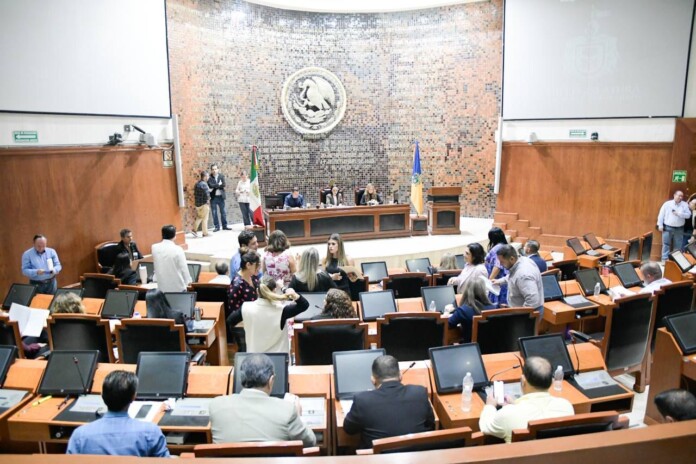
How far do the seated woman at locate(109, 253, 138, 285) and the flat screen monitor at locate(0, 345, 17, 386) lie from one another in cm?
343

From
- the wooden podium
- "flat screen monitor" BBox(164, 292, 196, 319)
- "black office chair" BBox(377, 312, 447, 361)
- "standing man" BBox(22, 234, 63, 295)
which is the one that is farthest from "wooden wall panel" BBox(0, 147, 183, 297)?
"black office chair" BBox(377, 312, 447, 361)

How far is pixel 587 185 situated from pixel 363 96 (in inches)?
Result: 257

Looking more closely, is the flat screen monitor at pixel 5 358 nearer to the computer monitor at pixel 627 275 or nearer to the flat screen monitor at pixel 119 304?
the flat screen monitor at pixel 119 304

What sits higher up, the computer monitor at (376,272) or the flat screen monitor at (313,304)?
the flat screen monitor at (313,304)

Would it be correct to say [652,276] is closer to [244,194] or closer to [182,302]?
[182,302]

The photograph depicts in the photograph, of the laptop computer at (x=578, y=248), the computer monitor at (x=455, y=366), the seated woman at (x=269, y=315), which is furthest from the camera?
the laptop computer at (x=578, y=248)

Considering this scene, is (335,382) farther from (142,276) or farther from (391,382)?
(142,276)

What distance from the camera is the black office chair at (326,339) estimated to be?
4.37 meters

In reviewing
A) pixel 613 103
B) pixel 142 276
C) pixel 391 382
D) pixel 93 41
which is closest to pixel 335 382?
pixel 391 382

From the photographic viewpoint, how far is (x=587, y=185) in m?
11.9

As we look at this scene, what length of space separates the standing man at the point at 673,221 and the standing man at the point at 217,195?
9.79m

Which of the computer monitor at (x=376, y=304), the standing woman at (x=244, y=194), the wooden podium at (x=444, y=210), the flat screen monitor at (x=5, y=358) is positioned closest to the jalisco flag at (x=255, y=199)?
the standing woman at (x=244, y=194)

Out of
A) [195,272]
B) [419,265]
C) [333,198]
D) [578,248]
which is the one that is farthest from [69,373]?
[333,198]

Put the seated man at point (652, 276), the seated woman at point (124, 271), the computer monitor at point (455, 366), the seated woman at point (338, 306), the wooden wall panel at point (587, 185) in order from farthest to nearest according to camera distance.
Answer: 1. the wooden wall panel at point (587, 185)
2. the seated woman at point (124, 271)
3. the seated man at point (652, 276)
4. the seated woman at point (338, 306)
5. the computer monitor at point (455, 366)
